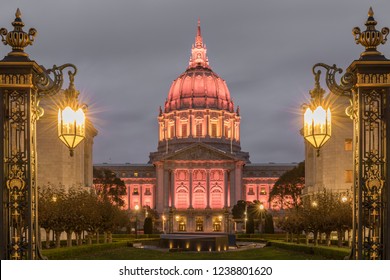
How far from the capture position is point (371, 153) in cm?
1714

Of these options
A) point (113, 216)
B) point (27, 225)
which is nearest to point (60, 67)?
point (27, 225)

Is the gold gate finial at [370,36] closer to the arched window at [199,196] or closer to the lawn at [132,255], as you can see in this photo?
the lawn at [132,255]

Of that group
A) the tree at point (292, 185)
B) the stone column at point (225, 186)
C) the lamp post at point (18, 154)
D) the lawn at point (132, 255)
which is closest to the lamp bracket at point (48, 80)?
the lamp post at point (18, 154)

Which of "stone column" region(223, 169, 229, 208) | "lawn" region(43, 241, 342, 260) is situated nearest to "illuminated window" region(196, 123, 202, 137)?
"stone column" region(223, 169, 229, 208)

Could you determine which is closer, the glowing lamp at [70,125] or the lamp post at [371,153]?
the lamp post at [371,153]

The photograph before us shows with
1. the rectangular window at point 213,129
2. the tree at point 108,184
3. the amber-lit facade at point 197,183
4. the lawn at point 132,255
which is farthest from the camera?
the rectangular window at point 213,129

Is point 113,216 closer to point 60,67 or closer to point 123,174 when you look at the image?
point 60,67

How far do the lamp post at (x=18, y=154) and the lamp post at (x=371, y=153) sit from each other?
7774 mm

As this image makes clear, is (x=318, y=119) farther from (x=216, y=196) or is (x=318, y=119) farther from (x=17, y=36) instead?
(x=216, y=196)

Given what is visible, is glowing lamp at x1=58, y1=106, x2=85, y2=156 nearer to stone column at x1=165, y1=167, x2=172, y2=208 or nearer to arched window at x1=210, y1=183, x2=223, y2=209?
stone column at x1=165, y1=167, x2=172, y2=208

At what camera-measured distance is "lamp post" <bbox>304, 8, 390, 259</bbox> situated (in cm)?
1692

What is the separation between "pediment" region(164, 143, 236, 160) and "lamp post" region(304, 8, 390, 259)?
14258cm

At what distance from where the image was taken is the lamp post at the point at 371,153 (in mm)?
16922

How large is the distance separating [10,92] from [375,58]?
8.83 metres
